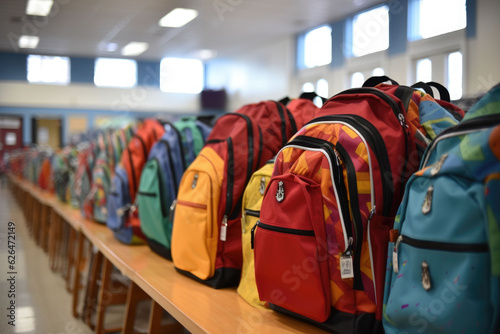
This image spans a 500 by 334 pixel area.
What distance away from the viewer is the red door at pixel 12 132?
11.6 metres

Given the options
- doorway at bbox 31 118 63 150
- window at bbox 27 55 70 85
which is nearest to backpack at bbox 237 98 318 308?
window at bbox 27 55 70 85

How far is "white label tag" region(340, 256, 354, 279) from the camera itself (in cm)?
99

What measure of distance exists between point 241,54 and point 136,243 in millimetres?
10749

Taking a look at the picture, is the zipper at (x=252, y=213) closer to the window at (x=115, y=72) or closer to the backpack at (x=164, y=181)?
the backpack at (x=164, y=181)

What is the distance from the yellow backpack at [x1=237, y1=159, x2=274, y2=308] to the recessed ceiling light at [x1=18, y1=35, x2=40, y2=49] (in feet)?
34.3

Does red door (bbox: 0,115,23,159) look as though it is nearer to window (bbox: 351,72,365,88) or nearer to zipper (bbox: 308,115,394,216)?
window (bbox: 351,72,365,88)

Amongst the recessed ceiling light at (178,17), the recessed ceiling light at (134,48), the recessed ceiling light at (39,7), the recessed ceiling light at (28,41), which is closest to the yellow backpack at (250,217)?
the recessed ceiling light at (178,17)

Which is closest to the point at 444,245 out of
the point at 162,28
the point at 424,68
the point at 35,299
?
the point at 35,299

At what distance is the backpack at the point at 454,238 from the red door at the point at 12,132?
39.8 feet

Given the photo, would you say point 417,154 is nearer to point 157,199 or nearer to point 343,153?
point 343,153

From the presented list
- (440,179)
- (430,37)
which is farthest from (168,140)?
(430,37)

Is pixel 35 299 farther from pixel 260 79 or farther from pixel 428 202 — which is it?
pixel 260 79

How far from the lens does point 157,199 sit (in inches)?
73.9

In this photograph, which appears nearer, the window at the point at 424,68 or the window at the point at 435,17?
the window at the point at 435,17
